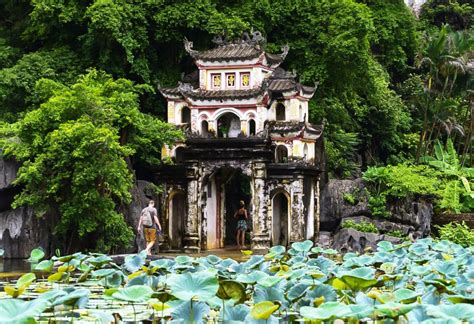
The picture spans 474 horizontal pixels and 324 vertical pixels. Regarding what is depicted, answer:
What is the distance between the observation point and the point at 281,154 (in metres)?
23.7

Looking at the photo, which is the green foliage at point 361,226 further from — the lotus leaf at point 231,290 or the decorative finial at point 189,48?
the lotus leaf at point 231,290

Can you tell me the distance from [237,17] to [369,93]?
6396 mm

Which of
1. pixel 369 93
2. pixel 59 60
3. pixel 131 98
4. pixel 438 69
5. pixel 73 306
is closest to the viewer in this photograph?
pixel 73 306

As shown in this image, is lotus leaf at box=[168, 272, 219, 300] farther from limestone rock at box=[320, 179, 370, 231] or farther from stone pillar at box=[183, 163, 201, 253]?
limestone rock at box=[320, 179, 370, 231]

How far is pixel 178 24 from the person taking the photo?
2342 cm

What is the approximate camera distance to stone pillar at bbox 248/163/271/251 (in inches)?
856

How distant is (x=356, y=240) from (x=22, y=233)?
9272 millimetres

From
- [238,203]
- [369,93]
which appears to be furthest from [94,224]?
[369,93]

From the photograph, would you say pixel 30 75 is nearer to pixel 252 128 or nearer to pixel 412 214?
pixel 252 128

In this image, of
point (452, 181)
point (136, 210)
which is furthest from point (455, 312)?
point (452, 181)

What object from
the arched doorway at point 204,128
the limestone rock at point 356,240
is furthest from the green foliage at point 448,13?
the arched doorway at point 204,128

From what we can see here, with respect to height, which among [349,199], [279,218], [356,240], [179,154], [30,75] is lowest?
[356,240]

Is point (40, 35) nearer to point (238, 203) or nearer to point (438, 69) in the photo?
point (238, 203)

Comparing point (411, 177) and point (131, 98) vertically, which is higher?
point (131, 98)
